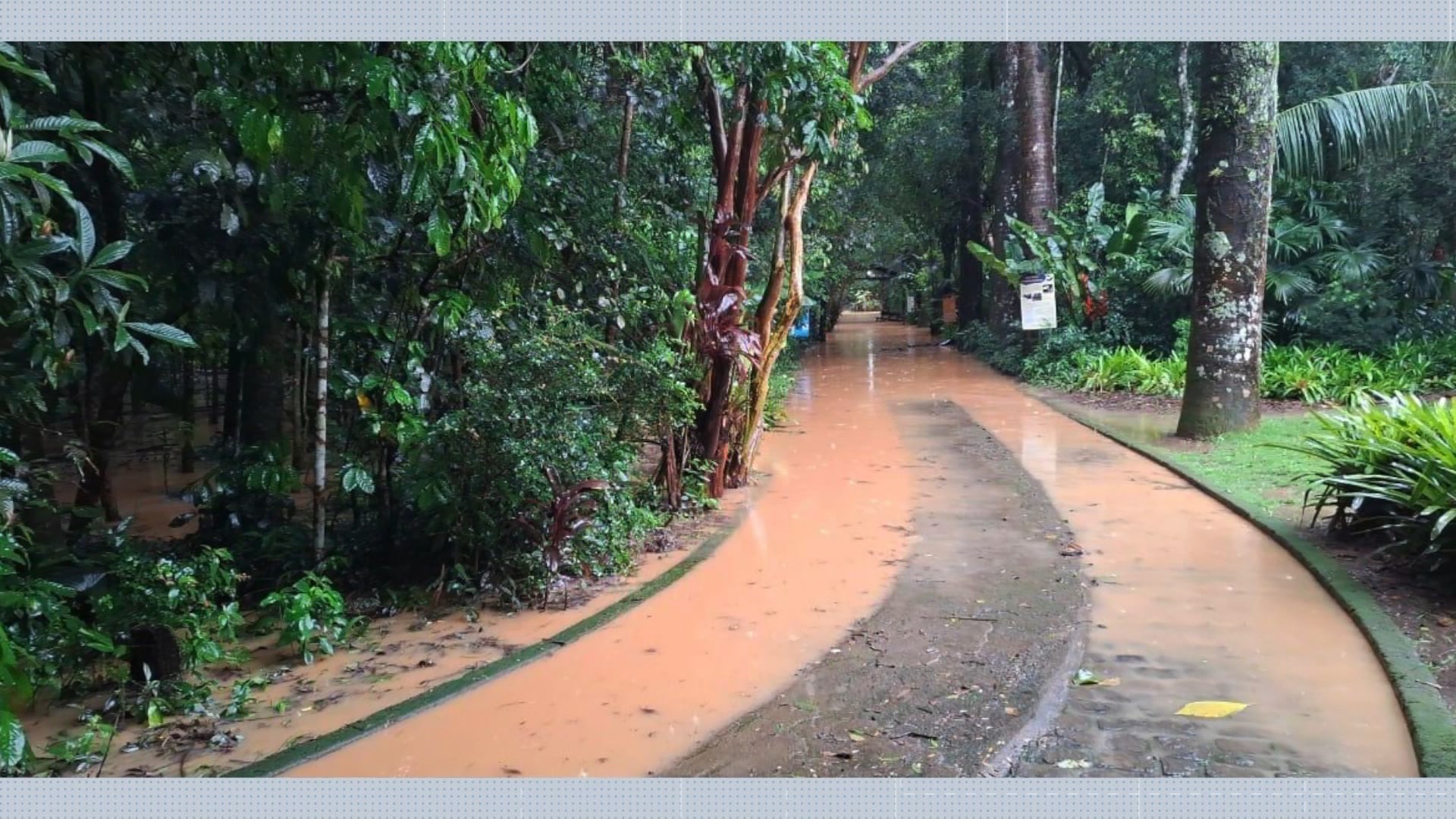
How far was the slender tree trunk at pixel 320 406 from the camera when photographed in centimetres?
479

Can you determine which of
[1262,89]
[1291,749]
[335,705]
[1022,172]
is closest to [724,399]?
[335,705]

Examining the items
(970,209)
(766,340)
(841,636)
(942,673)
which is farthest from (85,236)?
(970,209)

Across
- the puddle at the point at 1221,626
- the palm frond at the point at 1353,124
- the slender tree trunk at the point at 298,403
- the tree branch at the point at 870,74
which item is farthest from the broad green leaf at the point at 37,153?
the palm frond at the point at 1353,124

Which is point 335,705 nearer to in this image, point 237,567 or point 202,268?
point 237,567

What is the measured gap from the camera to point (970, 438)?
405 inches

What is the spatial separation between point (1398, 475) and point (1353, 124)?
412 inches

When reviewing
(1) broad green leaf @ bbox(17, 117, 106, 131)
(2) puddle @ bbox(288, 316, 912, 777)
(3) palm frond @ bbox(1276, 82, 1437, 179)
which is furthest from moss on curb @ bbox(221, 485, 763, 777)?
(3) palm frond @ bbox(1276, 82, 1437, 179)

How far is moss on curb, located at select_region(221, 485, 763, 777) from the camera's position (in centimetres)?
334

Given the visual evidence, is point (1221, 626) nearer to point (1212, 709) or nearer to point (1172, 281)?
point (1212, 709)

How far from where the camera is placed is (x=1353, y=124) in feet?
43.3

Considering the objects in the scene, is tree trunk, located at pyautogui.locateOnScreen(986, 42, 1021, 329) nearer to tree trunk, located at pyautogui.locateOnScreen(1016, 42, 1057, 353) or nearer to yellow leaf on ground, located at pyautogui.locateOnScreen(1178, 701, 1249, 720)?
tree trunk, located at pyautogui.locateOnScreen(1016, 42, 1057, 353)

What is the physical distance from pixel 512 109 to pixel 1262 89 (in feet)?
25.2

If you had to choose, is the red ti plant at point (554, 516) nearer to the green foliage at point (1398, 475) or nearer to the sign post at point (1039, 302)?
the green foliage at point (1398, 475)

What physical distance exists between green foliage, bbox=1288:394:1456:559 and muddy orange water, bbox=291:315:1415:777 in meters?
0.51
